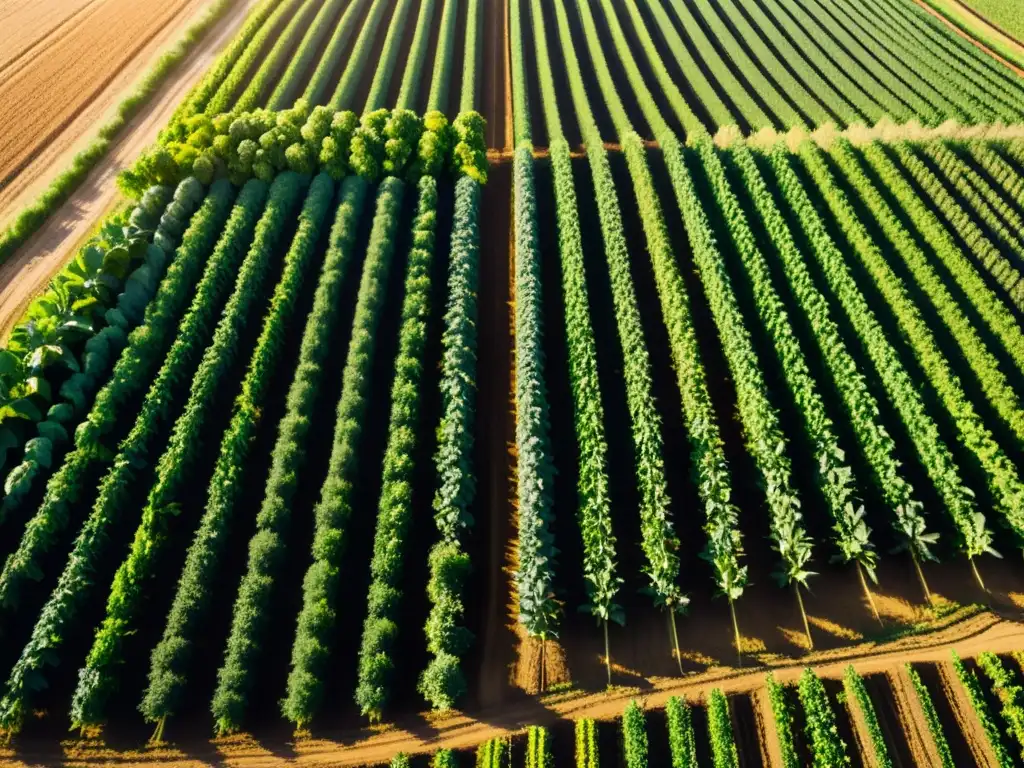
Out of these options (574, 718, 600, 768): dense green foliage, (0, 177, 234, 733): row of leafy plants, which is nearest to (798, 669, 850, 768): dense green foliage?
(574, 718, 600, 768): dense green foliage

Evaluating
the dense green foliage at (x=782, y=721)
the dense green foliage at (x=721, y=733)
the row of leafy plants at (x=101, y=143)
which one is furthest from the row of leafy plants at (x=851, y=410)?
the row of leafy plants at (x=101, y=143)

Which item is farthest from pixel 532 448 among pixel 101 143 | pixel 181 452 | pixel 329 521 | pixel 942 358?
pixel 101 143

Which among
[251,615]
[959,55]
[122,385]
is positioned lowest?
[251,615]

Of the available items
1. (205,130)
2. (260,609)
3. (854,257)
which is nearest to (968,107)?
(854,257)

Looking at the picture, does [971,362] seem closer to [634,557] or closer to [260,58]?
[634,557]

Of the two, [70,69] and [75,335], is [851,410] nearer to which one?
[75,335]

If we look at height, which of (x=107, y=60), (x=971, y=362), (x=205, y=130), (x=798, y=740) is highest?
(x=107, y=60)
